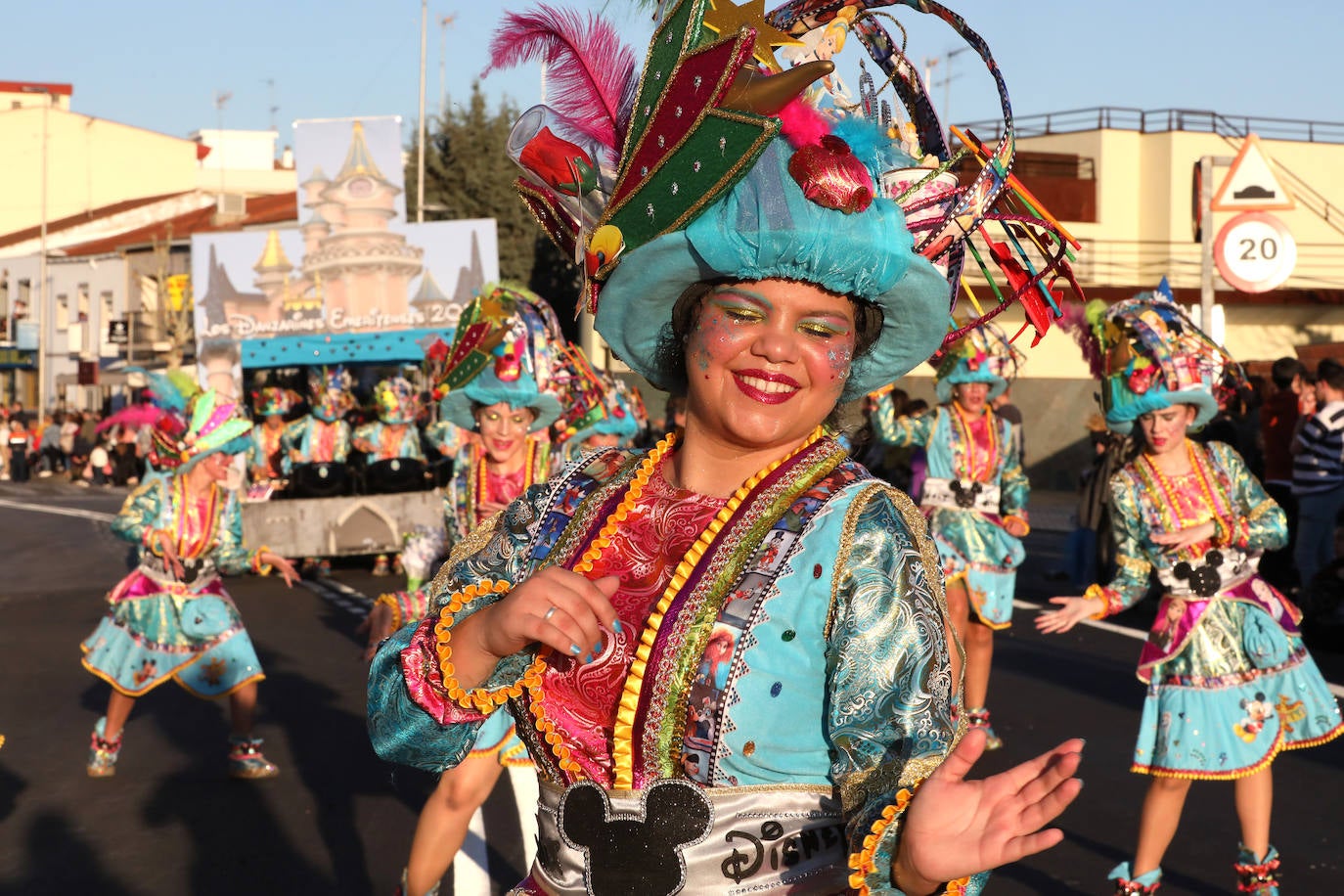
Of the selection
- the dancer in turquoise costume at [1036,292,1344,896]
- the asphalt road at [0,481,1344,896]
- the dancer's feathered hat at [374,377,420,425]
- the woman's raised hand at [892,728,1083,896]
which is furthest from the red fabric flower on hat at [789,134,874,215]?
the dancer's feathered hat at [374,377,420,425]

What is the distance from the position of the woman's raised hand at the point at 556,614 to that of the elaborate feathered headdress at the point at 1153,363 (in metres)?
4.10

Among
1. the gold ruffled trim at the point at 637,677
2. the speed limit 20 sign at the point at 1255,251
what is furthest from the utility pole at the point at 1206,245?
the gold ruffled trim at the point at 637,677

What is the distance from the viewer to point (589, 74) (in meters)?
2.83

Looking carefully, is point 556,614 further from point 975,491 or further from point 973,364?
point 973,364

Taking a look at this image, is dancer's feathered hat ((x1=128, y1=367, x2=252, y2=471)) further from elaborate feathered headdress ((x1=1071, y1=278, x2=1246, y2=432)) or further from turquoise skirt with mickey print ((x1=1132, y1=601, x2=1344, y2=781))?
turquoise skirt with mickey print ((x1=1132, y1=601, x2=1344, y2=781))

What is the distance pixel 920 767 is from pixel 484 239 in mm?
23776

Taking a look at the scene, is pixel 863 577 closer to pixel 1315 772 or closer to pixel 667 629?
pixel 667 629

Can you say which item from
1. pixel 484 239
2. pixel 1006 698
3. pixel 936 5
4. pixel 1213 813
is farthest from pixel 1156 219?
pixel 936 5

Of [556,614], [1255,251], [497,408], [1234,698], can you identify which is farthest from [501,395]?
[1255,251]

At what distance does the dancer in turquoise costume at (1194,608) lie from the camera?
5410 millimetres

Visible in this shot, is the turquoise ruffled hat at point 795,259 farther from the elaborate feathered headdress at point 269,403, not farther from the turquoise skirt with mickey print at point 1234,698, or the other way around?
the elaborate feathered headdress at point 269,403

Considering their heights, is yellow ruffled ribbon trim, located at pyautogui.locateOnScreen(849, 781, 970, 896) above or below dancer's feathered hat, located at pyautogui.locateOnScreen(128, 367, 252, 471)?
below

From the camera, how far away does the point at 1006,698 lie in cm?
935

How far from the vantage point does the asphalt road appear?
6.17m
